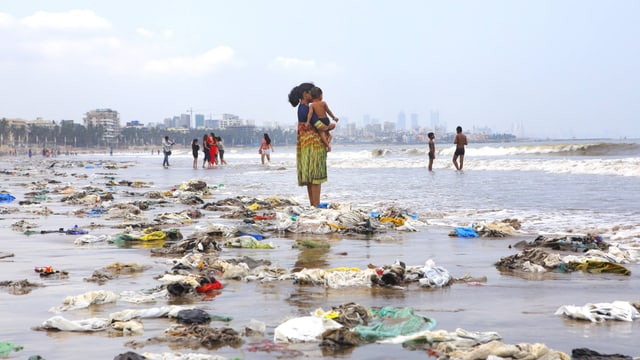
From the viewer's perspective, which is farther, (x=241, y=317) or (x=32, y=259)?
(x=32, y=259)

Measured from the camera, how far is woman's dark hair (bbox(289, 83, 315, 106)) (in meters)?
12.7

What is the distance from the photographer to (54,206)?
16047mm

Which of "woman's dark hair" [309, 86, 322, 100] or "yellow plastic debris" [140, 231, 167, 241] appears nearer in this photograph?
"yellow plastic debris" [140, 231, 167, 241]

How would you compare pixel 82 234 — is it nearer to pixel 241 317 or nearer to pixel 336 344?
pixel 241 317

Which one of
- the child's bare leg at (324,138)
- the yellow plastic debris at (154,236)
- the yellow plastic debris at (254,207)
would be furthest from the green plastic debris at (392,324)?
the yellow plastic debris at (254,207)

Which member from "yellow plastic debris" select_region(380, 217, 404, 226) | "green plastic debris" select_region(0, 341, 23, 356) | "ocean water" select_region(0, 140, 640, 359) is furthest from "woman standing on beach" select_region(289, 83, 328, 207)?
"green plastic debris" select_region(0, 341, 23, 356)

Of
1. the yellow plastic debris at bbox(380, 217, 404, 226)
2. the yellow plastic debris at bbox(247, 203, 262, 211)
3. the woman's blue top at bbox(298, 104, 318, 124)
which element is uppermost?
the woman's blue top at bbox(298, 104, 318, 124)

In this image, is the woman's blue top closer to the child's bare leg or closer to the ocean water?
the child's bare leg

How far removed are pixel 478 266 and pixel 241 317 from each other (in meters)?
3.17

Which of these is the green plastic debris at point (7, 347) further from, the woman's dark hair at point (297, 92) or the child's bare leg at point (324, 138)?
the woman's dark hair at point (297, 92)

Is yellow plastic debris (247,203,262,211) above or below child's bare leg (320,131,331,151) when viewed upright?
below

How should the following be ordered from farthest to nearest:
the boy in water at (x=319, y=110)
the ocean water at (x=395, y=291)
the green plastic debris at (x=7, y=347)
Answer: the boy in water at (x=319, y=110) → the ocean water at (x=395, y=291) → the green plastic debris at (x=7, y=347)

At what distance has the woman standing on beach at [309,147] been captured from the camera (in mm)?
12586

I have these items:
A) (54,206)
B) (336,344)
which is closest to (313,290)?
(336,344)
